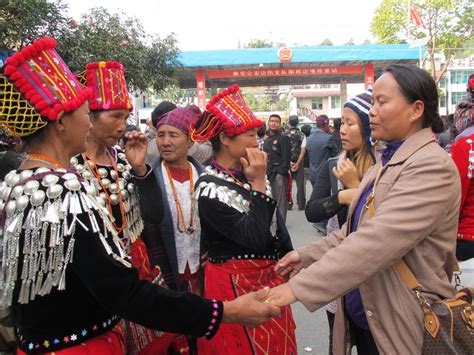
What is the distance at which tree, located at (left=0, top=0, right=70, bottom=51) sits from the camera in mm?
6750

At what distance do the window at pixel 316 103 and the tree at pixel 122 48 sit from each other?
1537 inches

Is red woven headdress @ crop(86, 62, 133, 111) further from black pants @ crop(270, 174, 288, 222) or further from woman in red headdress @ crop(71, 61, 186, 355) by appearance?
black pants @ crop(270, 174, 288, 222)

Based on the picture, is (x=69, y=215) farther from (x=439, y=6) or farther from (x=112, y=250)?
(x=439, y=6)

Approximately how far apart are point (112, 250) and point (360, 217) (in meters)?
1.03

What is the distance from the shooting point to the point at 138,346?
2.35 meters

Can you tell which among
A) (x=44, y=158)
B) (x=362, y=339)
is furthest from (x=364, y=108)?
(x=44, y=158)

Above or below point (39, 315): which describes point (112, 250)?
above

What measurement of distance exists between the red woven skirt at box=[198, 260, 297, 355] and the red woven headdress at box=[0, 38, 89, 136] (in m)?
1.15

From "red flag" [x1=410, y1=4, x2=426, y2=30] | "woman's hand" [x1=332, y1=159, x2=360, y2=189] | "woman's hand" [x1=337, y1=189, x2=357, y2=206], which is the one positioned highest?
"red flag" [x1=410, y1=4, x2=426, y2=30]

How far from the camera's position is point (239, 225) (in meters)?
2.18

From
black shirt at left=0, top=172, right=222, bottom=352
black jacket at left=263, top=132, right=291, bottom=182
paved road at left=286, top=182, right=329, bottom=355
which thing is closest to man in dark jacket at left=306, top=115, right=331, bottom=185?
black jacket at left=263, top=132, right=291, bottom=182

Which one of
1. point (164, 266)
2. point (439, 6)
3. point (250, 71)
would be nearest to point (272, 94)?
point (439, 6)

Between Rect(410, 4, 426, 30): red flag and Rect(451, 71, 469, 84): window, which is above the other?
Rect(410, 4, 426, 30): red flag

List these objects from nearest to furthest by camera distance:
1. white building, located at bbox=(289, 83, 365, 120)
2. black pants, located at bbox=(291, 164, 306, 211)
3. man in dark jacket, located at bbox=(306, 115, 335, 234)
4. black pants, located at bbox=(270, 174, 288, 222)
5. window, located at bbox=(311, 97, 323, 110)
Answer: man in dark jacket, located at bbox=(306, 115, 335, 234) < black pants, located at bbox=(270, 174, 288, 222) < black pants, located at bbox=(291, 164, 306, 211) < white building, located at bbox=(289, 83, 365, 120) < window, located at bbox=(311, 97, 323, 110)
